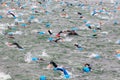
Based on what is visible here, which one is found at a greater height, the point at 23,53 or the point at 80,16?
the point at 80,16

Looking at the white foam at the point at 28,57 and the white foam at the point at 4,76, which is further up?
the white foam at the point at 28,57

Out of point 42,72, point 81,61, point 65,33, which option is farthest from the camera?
point 65,33

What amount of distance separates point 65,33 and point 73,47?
206 centimetres

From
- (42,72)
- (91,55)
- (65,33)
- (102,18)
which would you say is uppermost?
(102,18)

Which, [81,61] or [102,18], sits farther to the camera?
[102,18]

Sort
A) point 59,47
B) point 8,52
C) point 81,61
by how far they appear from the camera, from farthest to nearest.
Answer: point 59,47
point 8,52
point 81,61

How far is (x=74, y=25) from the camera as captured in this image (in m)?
14.3

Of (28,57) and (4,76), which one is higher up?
(28,57)

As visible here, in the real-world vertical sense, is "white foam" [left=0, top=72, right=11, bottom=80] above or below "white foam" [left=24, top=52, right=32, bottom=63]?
below

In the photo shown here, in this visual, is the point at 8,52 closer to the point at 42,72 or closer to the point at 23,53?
the point at 23,53

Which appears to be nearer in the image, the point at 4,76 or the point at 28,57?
the point at 4,76

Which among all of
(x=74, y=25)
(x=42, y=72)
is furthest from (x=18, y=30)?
(x=42, y=72)

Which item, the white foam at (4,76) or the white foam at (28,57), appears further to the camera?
the white foam at (28,57)

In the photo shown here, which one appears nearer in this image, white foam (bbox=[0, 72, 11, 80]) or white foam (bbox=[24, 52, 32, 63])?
white foam (bbox=[0, 72, 11, 80])
